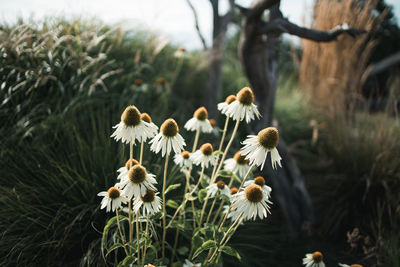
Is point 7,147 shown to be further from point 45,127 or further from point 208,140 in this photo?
point 208,140

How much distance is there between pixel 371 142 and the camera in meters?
3.04

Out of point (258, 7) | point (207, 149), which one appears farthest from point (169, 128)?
point (258, 7)

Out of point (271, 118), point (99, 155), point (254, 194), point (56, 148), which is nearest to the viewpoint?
point (254, 194)

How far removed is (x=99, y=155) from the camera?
2004 mm

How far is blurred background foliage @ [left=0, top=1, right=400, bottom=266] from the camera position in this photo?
1858 millimetres

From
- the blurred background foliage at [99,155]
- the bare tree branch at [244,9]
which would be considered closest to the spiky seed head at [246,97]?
the blurred background foliage at [99,155]

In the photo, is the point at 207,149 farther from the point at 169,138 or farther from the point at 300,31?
the point at 300,31

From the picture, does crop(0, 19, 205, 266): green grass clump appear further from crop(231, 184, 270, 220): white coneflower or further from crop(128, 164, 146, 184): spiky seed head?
crop(231, 184, 270, 220): white coneflower

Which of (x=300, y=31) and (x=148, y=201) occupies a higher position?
(x=300, y=31)

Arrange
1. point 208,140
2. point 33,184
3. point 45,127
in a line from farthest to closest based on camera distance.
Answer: point 208,140 < point 45,127 < point 33,184

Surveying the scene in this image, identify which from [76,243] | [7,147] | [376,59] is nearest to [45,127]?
[7,147]

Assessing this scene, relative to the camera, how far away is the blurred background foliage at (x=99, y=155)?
6.10ft

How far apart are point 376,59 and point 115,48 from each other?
21.0ft

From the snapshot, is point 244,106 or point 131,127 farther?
point 244,106
